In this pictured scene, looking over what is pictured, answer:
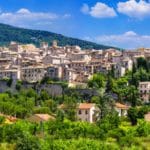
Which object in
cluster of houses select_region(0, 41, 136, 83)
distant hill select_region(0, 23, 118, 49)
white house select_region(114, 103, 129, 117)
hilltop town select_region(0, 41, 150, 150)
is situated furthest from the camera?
distant hill select_region(0, 23, 118, 49)

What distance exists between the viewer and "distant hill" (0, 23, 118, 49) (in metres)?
164

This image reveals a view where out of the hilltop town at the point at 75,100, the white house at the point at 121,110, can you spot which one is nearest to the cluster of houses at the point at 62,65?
the hilltop town at the point at 75,100

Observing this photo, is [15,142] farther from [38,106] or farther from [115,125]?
[38,106]

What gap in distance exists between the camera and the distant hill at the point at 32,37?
163750mm

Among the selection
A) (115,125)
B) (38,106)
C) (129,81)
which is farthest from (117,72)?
(115,125)

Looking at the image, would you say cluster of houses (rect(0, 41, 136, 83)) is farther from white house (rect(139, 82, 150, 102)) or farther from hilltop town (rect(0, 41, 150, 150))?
white house (rect(139, 82, 150, 102))

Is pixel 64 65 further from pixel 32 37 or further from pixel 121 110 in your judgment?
pixel 32 37

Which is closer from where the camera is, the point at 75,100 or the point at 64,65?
the point at 75,100

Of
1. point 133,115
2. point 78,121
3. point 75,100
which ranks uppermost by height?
point 75,100

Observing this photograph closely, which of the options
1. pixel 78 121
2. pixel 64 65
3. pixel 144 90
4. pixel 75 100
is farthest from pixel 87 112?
pixel 64 65

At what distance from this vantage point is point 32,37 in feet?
574

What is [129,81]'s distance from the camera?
66.4m

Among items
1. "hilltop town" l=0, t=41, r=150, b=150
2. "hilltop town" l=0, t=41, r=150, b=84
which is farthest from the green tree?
"hilltop town" l=0, t=41, r=150, b=84

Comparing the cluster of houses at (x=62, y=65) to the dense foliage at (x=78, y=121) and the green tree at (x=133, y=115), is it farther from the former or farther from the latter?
the green tree at (x=133, y=115)
